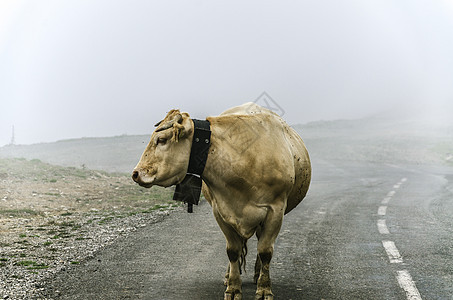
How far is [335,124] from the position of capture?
66.6 metres

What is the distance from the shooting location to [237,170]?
5.28 metres

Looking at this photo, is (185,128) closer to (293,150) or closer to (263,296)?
(293,150)

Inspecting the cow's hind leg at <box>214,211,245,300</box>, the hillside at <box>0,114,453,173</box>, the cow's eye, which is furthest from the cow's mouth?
the hillside at <box>0,114,453,173</box>

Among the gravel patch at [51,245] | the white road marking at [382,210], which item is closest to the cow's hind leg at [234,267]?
the gravel patch at [51,245]

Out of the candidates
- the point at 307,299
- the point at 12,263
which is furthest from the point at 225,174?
the point at 12,263

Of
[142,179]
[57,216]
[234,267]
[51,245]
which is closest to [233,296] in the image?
[234,267]

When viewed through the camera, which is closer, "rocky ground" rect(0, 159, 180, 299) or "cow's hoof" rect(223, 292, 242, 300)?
"cow's hoof" rect(223, 292, 242, 300)

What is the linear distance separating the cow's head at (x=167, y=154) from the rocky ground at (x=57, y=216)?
6.71 ft

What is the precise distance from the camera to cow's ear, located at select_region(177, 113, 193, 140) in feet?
16.5

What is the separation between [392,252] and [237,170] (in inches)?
154

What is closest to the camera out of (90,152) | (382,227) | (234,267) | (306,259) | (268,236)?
(268,236)

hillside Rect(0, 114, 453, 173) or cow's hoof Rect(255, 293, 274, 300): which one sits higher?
cow's hoof Rect(255, 293, 274, 300)

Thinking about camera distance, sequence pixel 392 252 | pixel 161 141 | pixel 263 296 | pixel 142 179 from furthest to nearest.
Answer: pixel 392 252 → pixel 263 296 → pixel 161 141 → pixel 142 179

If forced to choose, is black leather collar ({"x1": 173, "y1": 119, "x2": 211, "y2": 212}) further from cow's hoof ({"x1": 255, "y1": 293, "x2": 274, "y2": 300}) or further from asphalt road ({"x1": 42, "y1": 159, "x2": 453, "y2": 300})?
asphalt road ({"x1": 42, "y1": 159, "x2": 453, "y2": 300})
